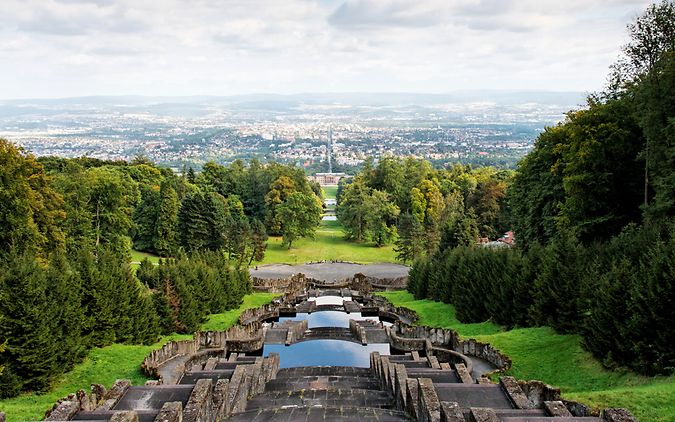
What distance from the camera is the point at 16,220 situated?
27453 mm

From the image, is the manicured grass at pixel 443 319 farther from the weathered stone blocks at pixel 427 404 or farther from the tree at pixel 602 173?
the weathered stone blocks at pixel 427 404

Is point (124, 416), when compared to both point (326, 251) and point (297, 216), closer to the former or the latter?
point (297, 216)

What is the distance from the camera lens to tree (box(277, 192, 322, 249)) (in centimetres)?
6131

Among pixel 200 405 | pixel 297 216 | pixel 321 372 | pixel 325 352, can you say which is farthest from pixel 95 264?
pixel 297 216

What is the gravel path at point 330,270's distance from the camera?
49.3 m

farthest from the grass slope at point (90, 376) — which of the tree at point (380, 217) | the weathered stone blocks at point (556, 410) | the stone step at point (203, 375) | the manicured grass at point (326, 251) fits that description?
the tree at point (380, 217)

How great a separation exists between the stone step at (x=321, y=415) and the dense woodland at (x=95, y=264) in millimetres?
7598

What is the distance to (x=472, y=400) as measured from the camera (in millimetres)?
10180

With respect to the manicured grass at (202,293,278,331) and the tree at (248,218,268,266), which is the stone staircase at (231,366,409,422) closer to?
the manicured grass at (202,293,278,331)

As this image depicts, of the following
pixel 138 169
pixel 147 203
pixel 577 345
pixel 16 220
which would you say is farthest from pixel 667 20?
pixel 138 169

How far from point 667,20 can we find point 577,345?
17653 mm

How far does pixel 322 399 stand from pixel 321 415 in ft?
7.43

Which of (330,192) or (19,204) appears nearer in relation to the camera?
(19,204)

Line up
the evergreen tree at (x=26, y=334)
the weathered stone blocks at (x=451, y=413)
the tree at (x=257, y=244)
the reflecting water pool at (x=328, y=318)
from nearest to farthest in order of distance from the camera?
the weathered stone blocks at (x=451, y=413) < the evergreen tree at (x=26, y=334) < the reflecting water pool at (x=328, y=318) < the tree at (x=257, y=244)
